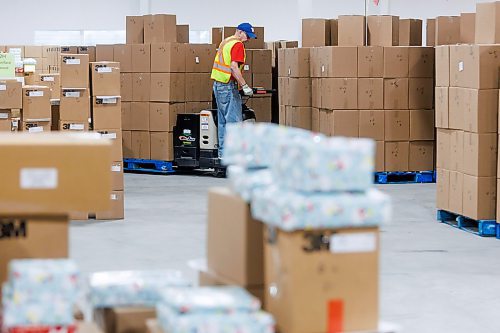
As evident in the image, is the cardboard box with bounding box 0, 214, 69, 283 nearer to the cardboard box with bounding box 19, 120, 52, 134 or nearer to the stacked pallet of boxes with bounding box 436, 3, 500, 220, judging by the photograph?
the stacked pallet of boxes with bounding box 436, 3, 500, 220

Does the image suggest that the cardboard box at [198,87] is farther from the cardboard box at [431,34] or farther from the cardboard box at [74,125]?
the cardboard box at [74,125]

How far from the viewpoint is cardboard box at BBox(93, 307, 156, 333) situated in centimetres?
381

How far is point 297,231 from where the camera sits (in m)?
3.29

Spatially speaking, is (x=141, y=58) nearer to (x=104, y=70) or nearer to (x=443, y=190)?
(x=104, y=70)

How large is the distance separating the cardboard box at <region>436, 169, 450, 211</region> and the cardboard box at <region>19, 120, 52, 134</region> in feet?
11.9

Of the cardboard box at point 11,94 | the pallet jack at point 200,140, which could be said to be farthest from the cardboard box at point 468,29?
the cardboard box at point 11,94

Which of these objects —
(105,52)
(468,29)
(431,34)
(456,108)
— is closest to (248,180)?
(456,108)

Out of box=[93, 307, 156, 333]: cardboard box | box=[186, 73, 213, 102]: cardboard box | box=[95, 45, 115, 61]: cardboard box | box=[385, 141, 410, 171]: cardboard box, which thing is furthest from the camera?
box=[95, 45, 115, 61]: cardboard box

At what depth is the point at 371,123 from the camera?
11617 mm

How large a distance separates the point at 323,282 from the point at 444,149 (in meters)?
5.71

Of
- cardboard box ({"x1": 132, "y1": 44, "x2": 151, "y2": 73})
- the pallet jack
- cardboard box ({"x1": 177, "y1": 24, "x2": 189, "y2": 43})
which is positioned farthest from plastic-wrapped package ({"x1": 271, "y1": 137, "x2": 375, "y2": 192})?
cardboard box ({"x1": 177, "y1": 24, "x2": 189, "y2": 43})

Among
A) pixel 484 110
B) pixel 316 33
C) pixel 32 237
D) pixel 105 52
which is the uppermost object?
pixel 316 33

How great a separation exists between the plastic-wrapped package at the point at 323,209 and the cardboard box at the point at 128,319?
0.75 m

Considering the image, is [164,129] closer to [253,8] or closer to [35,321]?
[253,8]
